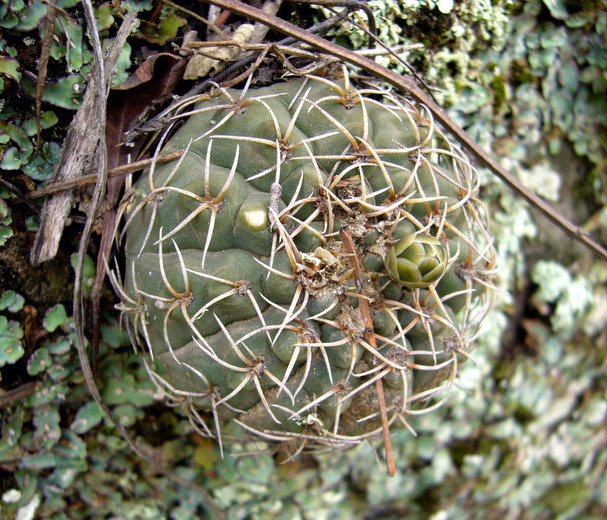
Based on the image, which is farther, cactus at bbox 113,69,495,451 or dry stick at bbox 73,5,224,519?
dry stick at bbox 73,5,224,519

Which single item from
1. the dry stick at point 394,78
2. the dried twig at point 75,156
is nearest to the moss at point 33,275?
the dried twig at point 75,156

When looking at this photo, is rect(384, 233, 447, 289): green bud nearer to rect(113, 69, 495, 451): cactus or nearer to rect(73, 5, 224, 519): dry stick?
rect(113, 69, 495, 451): cactus

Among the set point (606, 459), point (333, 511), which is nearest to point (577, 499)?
point (606, 459)

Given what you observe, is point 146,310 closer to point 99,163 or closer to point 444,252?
point 99,163

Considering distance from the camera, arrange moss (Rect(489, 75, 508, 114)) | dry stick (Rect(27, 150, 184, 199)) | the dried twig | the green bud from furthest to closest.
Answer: moss (Rect(489, 75, 508, 114)), the dried twig, dry stick (Rect(27, 150, 184, 199)), the green bud

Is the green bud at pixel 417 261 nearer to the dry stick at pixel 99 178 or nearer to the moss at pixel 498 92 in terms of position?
the dry stick at pixel 99 178

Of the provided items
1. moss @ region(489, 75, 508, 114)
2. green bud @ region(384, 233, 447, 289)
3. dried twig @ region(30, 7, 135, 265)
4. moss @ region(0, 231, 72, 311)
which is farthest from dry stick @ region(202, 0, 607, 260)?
moss @ region(0, 231, 72, 311)

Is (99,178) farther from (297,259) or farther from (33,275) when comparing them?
(297,259)
